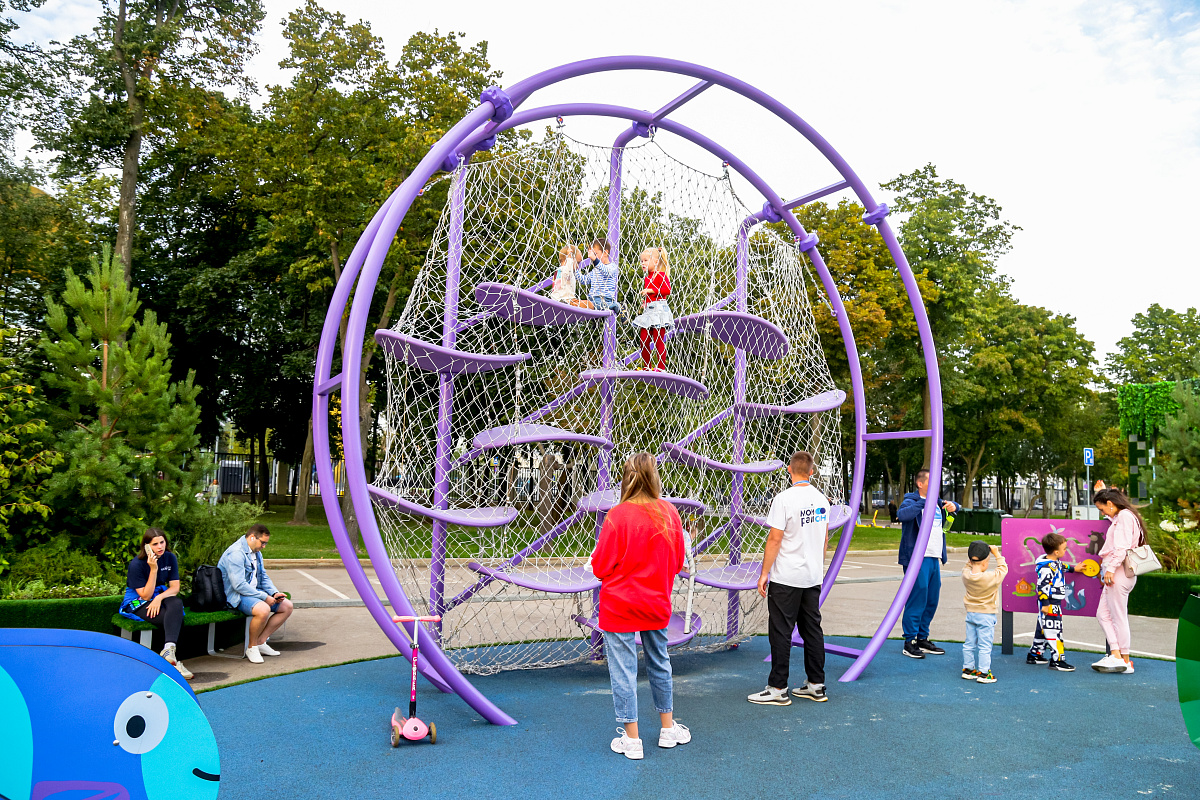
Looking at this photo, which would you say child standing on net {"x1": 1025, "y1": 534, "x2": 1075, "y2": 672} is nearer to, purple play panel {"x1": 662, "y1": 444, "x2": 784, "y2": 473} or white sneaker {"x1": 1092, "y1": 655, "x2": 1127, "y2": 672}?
white sneaker {"x1": 1092, "y1": 655, "x2": 1127, "y2": 672}

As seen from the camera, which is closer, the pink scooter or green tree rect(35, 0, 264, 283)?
the pink scooter

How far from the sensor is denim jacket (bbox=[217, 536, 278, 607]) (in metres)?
6.86

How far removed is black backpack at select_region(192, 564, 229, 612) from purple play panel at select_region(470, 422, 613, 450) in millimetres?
2834

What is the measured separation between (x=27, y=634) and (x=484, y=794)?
2082 mm

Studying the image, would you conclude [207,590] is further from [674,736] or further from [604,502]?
[674,736]

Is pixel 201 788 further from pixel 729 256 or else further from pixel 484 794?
pixel 729 256

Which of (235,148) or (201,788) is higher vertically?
(235,148)

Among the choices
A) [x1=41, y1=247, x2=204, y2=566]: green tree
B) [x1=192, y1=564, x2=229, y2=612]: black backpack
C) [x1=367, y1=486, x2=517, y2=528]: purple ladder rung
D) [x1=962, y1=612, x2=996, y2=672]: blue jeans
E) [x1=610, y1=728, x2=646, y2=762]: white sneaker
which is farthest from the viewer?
[x1=41, y1=247, x2=204, y2=566]: green tree

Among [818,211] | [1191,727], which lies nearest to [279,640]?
[1191,727]

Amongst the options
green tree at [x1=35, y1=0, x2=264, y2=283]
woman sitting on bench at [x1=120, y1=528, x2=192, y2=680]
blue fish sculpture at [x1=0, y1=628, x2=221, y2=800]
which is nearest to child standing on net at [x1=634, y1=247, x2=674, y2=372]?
woman sitting on bench at [x1=120, y1=528, x2=192, y2=680]

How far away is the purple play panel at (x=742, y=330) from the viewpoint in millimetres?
6574

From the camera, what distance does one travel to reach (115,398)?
757 centimetres

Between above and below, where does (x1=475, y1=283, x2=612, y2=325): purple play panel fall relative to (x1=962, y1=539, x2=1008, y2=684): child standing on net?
above

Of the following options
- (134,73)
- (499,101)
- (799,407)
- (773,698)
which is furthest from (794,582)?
(134,73)
